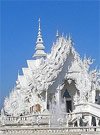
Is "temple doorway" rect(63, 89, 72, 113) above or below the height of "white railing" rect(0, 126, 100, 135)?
above

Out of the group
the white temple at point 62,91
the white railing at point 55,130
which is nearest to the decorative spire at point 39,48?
the white temple at point 62,91

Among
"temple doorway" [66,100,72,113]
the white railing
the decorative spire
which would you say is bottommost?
the white railing

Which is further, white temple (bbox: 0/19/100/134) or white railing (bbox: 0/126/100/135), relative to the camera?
white temple (bbox: 0/19/100/134)

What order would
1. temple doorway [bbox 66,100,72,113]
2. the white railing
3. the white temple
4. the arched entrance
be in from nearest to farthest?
the white railing → the white temple → the arched entrance → temple doorway [bbox 66,100,72,113]

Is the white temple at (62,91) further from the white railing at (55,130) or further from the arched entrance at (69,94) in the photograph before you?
the white railing at (55,130)

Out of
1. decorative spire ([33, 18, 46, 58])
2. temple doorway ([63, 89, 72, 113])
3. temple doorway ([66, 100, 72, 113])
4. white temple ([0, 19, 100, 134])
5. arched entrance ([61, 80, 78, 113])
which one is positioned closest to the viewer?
Answer: white temple ([0, 19, 100, 134])

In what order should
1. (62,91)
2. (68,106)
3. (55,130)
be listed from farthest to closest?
(68,106) → (62,91) → (55,130)

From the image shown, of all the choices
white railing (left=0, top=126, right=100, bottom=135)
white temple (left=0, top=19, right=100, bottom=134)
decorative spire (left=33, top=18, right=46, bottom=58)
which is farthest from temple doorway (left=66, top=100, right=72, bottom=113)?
white railing (left=0, top=126, right=100, bottom=135)

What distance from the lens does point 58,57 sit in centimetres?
3152

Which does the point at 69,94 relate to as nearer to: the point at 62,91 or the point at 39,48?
the point at 62,91

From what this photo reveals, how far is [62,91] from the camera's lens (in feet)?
110

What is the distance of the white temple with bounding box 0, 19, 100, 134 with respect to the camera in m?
29.5

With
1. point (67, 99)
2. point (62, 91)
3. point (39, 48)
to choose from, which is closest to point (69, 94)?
point (67, 99)

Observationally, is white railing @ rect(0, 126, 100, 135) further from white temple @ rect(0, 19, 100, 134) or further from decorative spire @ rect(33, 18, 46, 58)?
decorative spire @ rect(33, 18, 46, 58)
